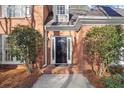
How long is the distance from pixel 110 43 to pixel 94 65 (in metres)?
2.85

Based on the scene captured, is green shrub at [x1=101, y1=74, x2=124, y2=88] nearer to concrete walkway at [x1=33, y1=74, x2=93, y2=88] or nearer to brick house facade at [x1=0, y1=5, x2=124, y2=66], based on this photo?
concrete walkway at [x1=33, y1=74, x2=93, y2=88]

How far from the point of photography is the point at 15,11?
15.9 meters

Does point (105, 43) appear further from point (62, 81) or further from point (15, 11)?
point (15, 11)

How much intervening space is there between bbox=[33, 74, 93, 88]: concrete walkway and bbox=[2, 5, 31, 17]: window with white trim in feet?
14.2

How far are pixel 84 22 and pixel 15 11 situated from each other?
4094 millimetres

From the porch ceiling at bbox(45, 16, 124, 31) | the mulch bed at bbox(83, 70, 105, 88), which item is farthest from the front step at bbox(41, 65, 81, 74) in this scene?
the porch ceiling at bbox(45, 16, 124, 31)

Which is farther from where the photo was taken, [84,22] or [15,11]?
[15,11]

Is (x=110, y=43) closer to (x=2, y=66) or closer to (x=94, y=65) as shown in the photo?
(x=94, y=65)

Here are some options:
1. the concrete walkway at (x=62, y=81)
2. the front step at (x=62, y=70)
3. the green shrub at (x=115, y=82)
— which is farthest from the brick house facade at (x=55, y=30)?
the green shrub at (x=115, y=82)

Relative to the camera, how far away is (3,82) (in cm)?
1097

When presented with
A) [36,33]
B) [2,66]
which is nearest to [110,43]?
[36,33]

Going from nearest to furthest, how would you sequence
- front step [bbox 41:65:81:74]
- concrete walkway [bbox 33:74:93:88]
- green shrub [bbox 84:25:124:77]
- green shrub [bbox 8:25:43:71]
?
concrete walkway [bbox 33:74:93:88], green shrub [bbox 84:25:124:77], green shrub [bbox 8:25:43:71], front step [bbox 41:65:81:74]

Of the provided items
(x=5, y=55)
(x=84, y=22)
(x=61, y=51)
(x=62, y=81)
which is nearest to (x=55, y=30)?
(x=61, y=51)

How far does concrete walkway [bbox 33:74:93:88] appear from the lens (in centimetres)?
1030
